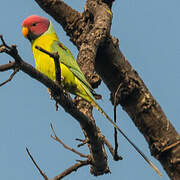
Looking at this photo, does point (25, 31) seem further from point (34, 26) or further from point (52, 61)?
point (52, 61)

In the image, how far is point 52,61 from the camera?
155 inches

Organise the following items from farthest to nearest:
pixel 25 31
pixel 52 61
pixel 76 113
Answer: pixel 25 31
pixel 52 61
pixel 76 113

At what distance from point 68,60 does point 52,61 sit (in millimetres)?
279

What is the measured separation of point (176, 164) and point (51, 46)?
2.04 meters

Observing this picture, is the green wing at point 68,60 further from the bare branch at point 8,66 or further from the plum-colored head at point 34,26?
the bare branch at point 8,66

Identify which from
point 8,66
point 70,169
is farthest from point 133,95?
point 8,66

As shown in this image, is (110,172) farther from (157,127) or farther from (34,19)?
(34,19)

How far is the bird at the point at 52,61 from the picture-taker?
366cm

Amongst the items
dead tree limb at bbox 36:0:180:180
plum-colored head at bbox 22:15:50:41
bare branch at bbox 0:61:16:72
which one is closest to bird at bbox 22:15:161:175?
plum-colored head at bbox 22:15:50:41

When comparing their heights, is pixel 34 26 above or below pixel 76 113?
above

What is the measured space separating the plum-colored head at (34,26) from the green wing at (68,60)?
36 centimetres

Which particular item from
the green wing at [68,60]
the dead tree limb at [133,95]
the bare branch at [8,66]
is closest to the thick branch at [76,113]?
the bare branch at [8,66]

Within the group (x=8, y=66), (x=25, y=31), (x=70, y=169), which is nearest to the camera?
(x=8, y=66)

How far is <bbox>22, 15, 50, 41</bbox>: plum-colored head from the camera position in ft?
15.4
